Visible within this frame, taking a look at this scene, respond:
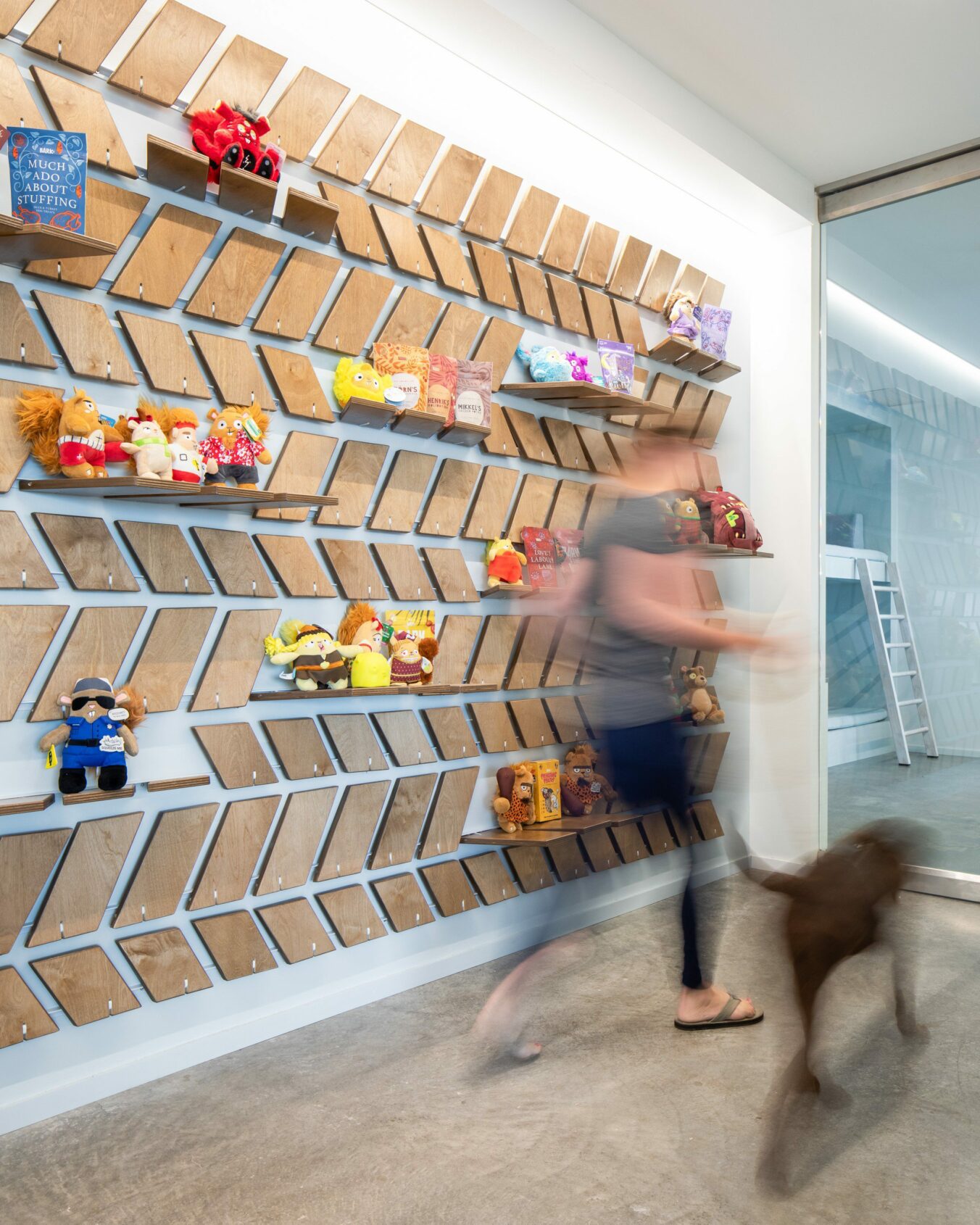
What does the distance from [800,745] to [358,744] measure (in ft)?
8.05

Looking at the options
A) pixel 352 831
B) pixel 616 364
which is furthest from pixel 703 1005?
pixel 616 364

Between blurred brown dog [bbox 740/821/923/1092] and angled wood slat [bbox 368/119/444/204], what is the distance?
2319 millimetres

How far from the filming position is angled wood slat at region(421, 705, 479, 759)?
3.24 meters

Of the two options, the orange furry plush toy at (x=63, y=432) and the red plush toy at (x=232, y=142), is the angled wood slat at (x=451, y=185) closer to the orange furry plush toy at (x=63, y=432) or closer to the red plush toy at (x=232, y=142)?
the red plush toy at (x=232, y=142)

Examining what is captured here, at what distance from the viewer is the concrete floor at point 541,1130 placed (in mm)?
1947

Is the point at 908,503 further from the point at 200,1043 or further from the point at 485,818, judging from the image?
the point at 200,1043

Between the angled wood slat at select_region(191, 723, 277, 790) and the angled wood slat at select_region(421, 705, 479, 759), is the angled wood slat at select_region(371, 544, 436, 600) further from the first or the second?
the angled wood slat at select_region(191, 723, 277, 790)

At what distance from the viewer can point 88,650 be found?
7.89ft

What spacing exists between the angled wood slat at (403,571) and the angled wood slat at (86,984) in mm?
1339

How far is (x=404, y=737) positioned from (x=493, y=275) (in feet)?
5.41

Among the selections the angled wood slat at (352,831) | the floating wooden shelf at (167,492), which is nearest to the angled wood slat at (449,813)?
the angled wood slat at (352,831)

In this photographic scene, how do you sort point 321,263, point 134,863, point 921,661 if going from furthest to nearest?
1. point 921,661
2. point 321,263
3. point 134,863

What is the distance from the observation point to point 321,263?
2865 mm

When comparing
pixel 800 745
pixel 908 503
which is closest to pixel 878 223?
pixel 908 503
